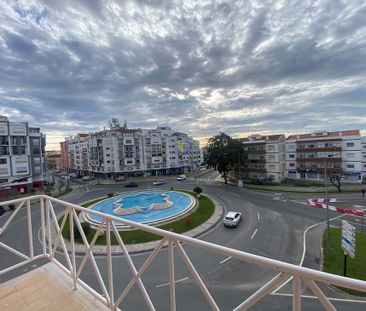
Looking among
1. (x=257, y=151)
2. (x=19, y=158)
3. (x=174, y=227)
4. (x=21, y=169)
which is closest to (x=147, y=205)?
(x=174, y=227)

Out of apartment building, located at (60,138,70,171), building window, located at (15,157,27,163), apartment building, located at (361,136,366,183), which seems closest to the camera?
apartment building, located at (361,136,366,183)

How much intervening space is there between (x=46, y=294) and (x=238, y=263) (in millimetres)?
12450

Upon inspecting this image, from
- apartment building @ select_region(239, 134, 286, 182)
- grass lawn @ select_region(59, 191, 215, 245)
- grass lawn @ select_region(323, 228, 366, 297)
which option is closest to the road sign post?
grass lawn @ select_region(323, 228, 366, 297)

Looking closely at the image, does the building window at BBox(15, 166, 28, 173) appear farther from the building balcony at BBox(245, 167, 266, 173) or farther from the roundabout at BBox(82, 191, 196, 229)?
the building balcony at BBox(245, 167, 266, 173)

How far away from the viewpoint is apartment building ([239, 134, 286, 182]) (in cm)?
5034

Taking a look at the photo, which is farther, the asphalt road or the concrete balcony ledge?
the asphalt road

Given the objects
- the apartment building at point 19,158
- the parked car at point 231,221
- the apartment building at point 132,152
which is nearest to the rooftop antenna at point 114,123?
the apartment building at point 132,152

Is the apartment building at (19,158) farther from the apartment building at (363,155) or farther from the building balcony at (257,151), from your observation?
the apartment building at (363,155)

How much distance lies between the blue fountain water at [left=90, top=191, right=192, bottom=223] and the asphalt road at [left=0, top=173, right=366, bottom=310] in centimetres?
738

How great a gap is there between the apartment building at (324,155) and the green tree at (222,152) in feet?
38.2

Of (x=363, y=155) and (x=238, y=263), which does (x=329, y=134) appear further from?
(x=238, y=263)

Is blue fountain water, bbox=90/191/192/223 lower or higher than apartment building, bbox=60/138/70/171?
lower

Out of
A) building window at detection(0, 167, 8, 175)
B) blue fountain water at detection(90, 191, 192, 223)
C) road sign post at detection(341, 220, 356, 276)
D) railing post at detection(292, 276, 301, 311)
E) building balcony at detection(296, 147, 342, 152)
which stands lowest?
blue fountain water at detection(90, 191, 192, 223)

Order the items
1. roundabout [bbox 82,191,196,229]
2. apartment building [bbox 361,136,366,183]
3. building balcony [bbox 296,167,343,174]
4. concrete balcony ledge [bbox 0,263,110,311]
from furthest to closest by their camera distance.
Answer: building balcony [bbox 296,167,343,174], apartment building [bbox 361,136,366,183], roundabout [bbox 82,191,196,229], concrete balcony ledge [bbox 0,263,110,311]
